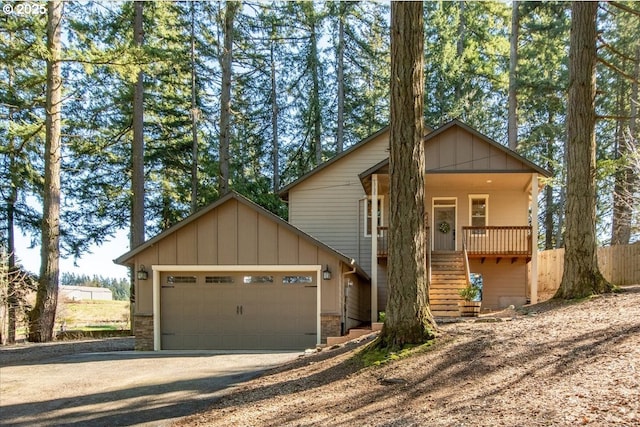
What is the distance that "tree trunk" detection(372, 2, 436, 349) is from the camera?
6.75 m

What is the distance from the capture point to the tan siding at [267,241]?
1254cm

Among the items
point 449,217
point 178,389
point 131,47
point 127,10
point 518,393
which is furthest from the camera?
point 127,10

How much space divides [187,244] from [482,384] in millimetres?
9491

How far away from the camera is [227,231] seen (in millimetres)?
12641

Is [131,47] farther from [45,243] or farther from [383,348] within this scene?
[383,348]

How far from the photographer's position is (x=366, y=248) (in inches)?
656

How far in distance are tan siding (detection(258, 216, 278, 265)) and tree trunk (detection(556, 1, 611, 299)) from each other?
688 centimetres

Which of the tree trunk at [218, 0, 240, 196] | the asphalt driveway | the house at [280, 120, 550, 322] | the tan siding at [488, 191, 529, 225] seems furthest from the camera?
the tree trunk at [218, 0, 240, 196]

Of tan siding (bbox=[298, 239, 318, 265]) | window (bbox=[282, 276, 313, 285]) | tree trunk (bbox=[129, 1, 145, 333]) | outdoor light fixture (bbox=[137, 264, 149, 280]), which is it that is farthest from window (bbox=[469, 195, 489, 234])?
tree trunk (bbox=[129, 1, 145, 333])

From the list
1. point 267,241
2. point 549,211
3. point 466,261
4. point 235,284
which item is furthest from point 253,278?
point 549,211

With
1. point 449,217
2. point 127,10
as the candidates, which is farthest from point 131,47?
point 449,217

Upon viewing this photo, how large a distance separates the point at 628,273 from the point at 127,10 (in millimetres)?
20442

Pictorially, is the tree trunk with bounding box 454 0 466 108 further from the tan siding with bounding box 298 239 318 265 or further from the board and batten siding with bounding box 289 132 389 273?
the tan siding with bounding box 298 239 318 265

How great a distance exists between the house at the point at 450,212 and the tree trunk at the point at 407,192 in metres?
5.89
